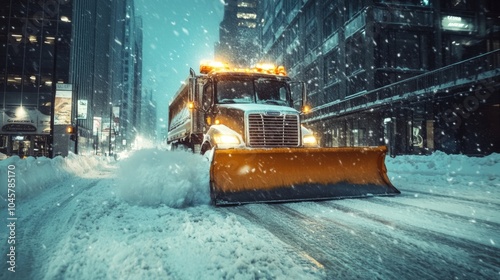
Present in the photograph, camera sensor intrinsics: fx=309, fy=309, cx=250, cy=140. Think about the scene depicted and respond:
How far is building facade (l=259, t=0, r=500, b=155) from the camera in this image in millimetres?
19578

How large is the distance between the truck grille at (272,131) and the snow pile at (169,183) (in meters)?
1.30

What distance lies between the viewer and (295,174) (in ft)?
19.8

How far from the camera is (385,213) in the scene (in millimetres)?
4672

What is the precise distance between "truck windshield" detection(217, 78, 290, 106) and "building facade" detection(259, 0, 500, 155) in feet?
41.8

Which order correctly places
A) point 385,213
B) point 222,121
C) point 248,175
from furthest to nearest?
point 222,121
point 248,175
point 385,213

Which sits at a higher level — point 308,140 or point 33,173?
point 308,140

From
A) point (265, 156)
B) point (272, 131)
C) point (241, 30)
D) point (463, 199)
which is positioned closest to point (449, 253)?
point (265, 156)

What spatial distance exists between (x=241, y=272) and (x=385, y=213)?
3.06 m

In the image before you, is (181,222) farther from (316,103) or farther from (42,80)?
(42,80)

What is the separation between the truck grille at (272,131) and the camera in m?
7.02

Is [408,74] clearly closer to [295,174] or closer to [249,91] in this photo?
[249,91]

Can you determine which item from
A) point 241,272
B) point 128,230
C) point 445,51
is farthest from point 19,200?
point 445,51

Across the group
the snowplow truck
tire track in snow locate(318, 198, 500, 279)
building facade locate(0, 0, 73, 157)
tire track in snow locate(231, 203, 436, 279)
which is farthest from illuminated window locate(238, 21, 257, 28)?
tire track in snow locate(318, 198, 500, 279)

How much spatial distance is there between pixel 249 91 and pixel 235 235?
19.2 ft
